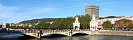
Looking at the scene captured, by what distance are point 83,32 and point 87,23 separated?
23826 mm

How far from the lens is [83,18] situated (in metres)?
117

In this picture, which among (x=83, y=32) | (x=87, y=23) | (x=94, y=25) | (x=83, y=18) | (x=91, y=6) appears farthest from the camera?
(x=91, y=6)

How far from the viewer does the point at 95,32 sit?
8812 centimetres

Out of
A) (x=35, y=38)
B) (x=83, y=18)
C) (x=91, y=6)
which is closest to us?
(x=35, y=38)

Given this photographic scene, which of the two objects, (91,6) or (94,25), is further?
(91,6)

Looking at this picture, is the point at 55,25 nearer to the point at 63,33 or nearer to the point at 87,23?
the point at 87,23

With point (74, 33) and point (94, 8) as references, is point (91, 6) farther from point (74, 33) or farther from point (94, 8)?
point (74, 33)

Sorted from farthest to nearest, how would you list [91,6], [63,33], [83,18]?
[91,6] → [83,18] → [63,33]

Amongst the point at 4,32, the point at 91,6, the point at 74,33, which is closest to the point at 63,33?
the point at 74,33

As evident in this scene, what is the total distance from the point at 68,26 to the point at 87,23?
6.00m

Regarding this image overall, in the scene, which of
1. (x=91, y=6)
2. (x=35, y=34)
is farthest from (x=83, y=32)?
(x=91, y=6)

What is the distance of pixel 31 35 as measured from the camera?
6538cm

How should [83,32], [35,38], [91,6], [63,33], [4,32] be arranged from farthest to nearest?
[91,6]
[83,32]
[63,33]
[35,38]
[4,32]

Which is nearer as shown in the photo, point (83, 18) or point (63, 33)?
point (63, 33)
